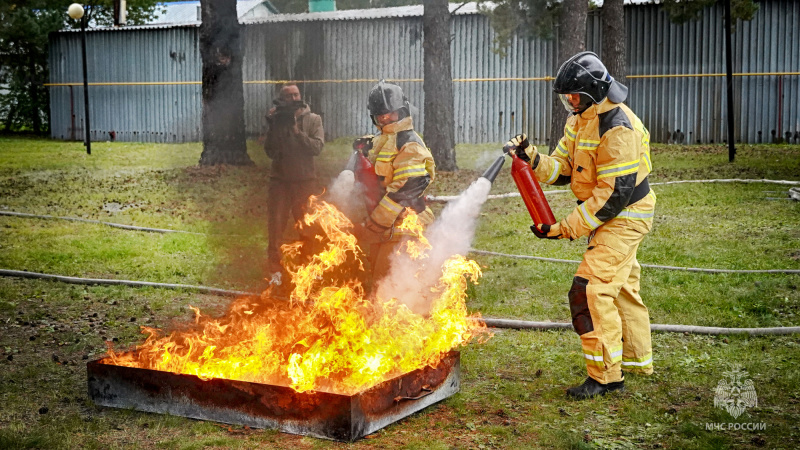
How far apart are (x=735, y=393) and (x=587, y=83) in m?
2.46

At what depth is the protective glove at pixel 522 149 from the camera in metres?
6.02

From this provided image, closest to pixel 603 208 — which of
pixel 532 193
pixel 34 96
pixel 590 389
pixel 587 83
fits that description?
pixel 532 193

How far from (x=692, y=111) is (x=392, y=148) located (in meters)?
18.4

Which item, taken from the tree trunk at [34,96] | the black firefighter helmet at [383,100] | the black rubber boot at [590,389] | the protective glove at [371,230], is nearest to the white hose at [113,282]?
the protective glove at [371,230]

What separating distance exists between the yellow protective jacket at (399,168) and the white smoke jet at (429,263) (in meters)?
0.32

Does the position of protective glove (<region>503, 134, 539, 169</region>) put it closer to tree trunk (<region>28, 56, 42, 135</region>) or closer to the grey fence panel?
the grey fence panel

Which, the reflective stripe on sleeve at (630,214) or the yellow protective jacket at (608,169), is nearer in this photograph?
the yellow protective jacket at (608,169)

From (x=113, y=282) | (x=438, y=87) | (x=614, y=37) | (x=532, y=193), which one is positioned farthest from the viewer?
(x=614, y=37)

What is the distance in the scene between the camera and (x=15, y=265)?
1048cm

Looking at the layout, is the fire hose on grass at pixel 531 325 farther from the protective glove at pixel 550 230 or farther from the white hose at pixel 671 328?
the protective glove at pixel 550 230

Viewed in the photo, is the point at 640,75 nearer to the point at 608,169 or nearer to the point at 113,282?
the point at 113,282

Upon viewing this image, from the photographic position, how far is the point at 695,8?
21906mm

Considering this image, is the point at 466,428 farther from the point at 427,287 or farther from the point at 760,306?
the point at 760,306

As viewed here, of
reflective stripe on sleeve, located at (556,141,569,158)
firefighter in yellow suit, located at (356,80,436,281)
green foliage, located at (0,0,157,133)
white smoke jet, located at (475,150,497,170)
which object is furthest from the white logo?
green foliage, located at (0,0,157,133)
